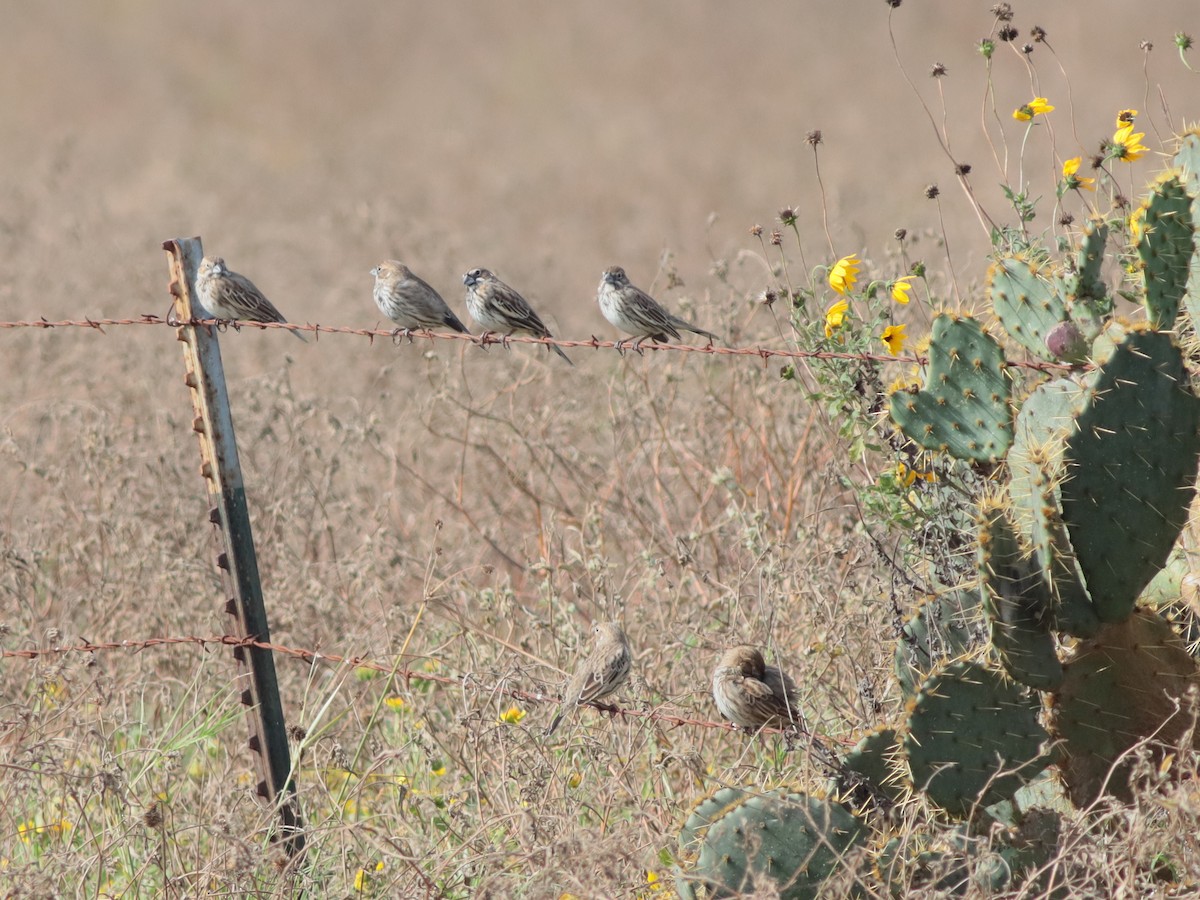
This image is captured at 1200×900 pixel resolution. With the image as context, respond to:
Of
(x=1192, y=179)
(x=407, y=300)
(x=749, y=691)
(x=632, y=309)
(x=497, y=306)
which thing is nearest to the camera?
(x=1192, y=179)

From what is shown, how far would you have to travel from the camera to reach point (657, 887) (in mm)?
4641

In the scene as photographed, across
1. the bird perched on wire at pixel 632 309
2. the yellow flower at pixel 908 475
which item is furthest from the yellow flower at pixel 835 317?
the bird perched on wire at pixel 632 309

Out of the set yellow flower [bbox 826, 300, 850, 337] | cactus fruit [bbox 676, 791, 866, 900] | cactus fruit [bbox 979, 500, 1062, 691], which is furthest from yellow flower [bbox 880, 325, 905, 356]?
cactus fruit [bbox 676, 791, 866, 900]

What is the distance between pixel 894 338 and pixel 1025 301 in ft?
1.92

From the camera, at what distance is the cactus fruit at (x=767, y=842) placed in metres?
4.10

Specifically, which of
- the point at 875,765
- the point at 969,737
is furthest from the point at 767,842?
the point at 969,737

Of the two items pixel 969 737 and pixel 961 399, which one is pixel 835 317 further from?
pixel 969 737

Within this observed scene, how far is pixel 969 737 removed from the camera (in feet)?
13.7

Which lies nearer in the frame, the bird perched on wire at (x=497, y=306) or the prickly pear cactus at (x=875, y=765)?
the prickly pear cactus at (x=875, y=765)

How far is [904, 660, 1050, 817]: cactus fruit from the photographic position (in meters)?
4.16

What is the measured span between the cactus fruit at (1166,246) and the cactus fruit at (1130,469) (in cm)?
30

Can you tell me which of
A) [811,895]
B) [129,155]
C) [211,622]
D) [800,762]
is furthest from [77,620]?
[129,155]

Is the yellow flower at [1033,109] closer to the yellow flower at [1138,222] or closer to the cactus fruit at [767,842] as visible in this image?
the yellow flower at [1138,222]

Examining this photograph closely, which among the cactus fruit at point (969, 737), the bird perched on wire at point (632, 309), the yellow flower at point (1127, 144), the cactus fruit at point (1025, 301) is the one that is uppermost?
the bird perched on wire at point (632, 309)
